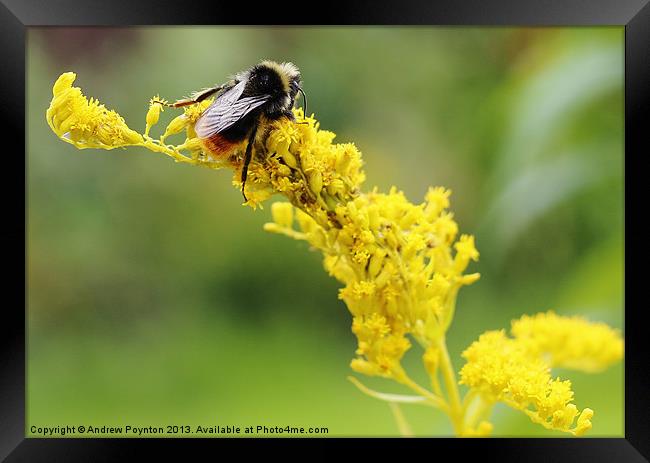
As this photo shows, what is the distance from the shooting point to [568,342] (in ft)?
7.48

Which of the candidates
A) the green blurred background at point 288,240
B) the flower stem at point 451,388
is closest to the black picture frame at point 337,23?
the flower stem at point 451,388

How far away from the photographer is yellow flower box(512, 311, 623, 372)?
2250 mm

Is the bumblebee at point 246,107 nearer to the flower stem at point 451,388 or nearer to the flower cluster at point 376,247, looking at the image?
the flower cluster at point 376,247

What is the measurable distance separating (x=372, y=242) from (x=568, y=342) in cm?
99

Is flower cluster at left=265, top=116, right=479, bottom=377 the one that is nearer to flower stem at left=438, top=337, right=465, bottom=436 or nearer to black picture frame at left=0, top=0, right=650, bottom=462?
flower stem at left=438, top=337, right=465, bottom=436

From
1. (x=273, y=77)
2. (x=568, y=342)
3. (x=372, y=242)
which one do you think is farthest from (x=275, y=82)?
(x=568, y=342)

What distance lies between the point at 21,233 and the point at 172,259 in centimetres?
143

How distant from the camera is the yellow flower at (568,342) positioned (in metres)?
2.25

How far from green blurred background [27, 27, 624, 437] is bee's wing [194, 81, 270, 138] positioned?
1631mm

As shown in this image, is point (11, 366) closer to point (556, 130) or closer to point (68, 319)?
point (68, 319)

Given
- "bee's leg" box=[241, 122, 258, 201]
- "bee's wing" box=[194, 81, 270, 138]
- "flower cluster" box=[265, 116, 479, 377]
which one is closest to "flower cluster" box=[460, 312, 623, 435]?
"flower cluster" box=[265, 116, 479, 377]

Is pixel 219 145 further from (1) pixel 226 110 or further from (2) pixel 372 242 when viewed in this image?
(2) pixel 372 242

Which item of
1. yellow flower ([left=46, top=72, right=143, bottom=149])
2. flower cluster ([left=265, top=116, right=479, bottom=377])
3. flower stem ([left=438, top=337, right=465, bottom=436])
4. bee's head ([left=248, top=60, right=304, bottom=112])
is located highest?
bee's head ([left=248, top=60, right=304, bottom=112])

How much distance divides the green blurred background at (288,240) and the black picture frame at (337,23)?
975mm
